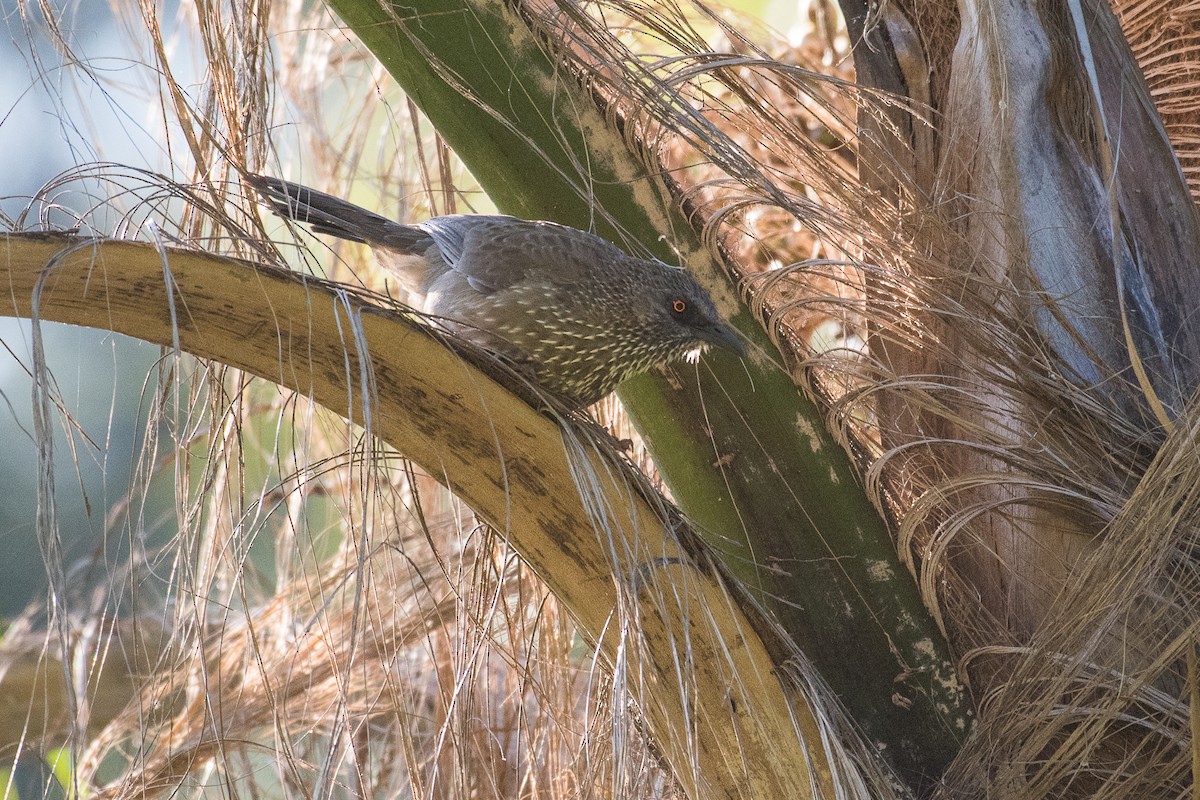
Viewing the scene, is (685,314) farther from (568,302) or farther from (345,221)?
(345,221)

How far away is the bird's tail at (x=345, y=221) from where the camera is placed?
191 cm

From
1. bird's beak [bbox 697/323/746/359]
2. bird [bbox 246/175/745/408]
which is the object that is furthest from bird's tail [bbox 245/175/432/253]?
Answer: bird's beak [bbox 697/323/746/359]

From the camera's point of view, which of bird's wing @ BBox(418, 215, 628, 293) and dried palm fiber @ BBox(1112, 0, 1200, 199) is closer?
bird's wing @ BBox(418, 215, 628, 293)

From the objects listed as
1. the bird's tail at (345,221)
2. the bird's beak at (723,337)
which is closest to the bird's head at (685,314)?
the bird's beak at (723,337)

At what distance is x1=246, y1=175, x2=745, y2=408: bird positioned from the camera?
1971mm

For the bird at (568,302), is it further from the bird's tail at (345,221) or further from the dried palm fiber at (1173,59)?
the dried palm fiber at (1173,59)

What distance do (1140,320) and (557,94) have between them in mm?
→ 1022

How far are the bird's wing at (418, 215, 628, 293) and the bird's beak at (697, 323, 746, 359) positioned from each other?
231mm

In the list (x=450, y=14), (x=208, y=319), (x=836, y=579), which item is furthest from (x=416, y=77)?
(x=836, y=579)

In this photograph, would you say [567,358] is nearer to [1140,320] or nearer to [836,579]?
[836,579]

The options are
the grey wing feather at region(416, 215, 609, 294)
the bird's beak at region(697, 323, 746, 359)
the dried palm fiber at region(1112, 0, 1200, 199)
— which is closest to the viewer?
the bird's beak at region(697, 323, 746, 359)

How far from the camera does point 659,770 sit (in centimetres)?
183

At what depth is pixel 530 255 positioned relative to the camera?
6.61 feet

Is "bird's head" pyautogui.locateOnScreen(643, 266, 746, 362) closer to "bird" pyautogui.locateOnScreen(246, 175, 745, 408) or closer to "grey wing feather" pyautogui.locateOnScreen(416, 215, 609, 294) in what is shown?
"bird" pyautogui.locateOnScreen(246, 175, 745, 408)
